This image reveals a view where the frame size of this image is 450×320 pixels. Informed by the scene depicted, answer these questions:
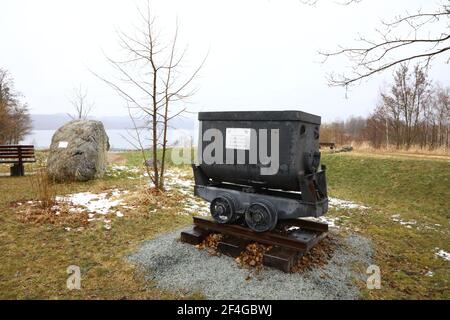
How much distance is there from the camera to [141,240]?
17.8ft

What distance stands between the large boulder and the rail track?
747 centimetres

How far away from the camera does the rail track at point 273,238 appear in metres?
4.09

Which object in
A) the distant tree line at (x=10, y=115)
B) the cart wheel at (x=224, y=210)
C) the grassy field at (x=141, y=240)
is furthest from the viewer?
the distant tree line at (x=10, y=115)

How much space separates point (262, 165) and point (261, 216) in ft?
2.64

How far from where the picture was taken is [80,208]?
7176 millimetres

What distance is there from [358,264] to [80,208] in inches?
257

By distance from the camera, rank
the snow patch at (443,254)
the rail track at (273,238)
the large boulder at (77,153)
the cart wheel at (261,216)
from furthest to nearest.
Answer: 1. the large boulder at (77,153)
2. the snow patch at (443,254)
3. the cart wheel at (261,216)
4. the rail track at (273,238)

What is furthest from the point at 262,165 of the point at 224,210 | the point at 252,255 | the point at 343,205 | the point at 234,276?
the point at 343,205

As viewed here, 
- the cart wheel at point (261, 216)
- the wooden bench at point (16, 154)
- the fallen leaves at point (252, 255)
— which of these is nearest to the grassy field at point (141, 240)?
the fallen leaves at point (252, 255)

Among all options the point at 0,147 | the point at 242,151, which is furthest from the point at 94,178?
the point at 242,151

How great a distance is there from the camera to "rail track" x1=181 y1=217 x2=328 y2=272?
4.09 metres

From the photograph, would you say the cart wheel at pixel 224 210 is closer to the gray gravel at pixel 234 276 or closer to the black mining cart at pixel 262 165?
the black mining cart at pixel 262 165

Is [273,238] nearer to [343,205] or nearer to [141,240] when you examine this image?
[141,240]

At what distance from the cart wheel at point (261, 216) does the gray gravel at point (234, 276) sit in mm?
633
